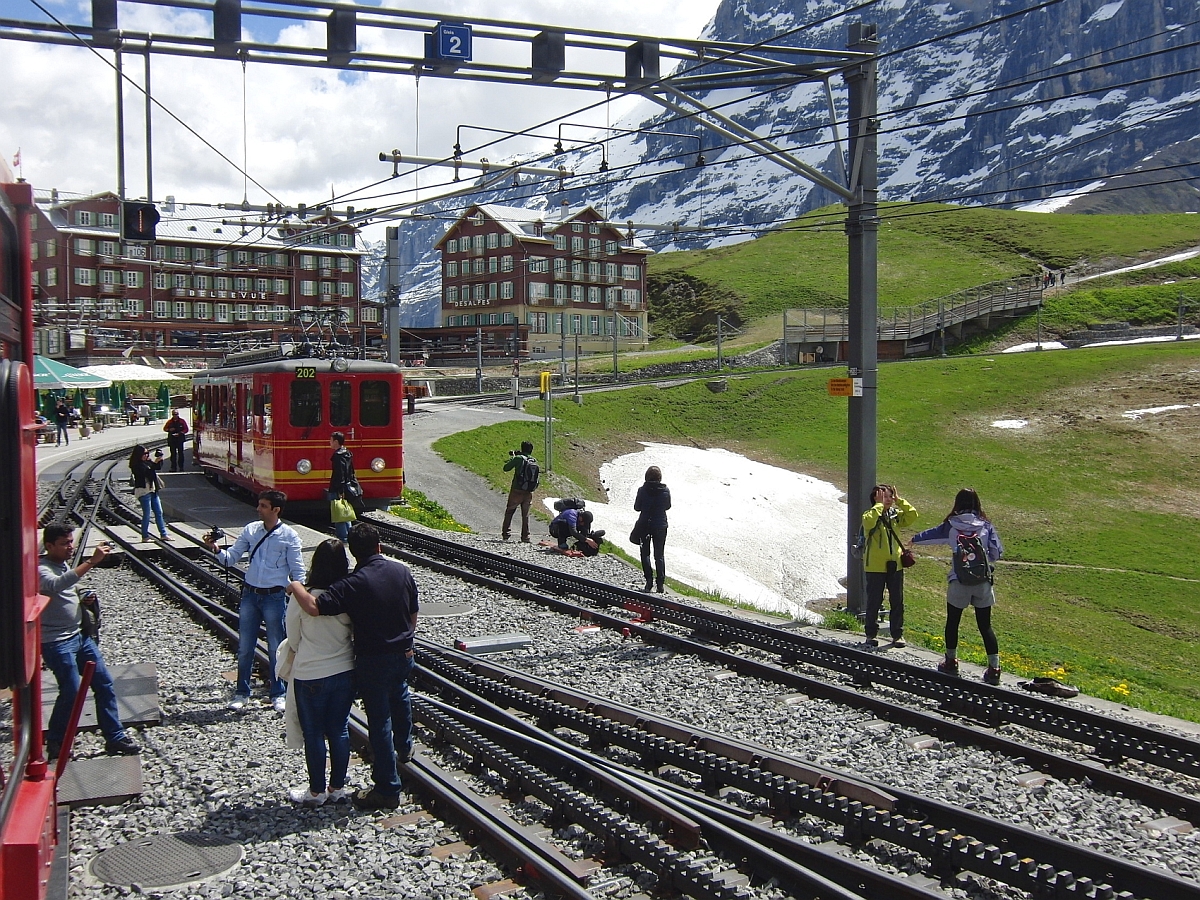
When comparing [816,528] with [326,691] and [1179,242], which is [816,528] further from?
[1179,242]

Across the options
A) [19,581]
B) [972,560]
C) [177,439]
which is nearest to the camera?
[19,581]

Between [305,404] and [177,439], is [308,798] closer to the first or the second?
[305,404]

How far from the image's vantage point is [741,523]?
29.1 m

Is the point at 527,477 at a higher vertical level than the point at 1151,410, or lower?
lower

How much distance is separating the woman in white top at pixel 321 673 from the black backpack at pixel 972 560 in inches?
230

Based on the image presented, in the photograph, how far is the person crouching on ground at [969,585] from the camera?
32.2ft

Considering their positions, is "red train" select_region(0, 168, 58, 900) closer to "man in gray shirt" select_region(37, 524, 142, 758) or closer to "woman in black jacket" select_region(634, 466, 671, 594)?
"man in gray shirt" select_region(37, 524, 142, 758)

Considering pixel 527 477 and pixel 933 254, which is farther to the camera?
pixel 933 254

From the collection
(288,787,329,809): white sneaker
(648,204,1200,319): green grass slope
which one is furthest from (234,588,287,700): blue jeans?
(648,204,1200,319): green grass slope

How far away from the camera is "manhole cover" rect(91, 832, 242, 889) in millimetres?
5809

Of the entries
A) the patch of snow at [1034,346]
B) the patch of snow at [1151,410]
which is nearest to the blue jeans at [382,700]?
the patch of snow at [1151,410]

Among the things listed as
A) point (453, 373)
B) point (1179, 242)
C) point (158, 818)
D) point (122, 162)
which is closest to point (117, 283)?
point (453, 373)

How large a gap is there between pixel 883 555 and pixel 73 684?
7.93 m

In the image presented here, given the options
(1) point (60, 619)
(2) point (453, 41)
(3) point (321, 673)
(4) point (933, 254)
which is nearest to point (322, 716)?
(3) point (321, 673)
